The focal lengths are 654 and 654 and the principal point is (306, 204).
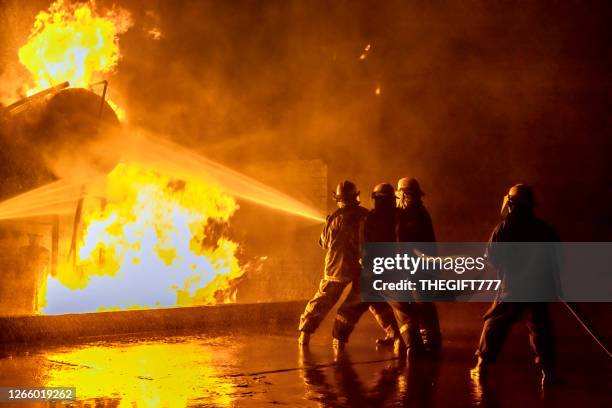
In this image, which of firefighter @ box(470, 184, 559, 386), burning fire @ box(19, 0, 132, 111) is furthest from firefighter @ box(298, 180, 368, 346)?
burning fire @ box(19, 0, 132, 111)

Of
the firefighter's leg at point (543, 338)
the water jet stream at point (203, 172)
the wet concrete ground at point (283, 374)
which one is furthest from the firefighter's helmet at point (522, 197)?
the water jet stream at point (203, 172)

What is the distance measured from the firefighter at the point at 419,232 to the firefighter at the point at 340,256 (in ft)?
1.81

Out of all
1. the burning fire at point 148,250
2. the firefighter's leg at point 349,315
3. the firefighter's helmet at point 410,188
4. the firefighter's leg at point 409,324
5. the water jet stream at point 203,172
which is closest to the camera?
the firefighter's leg at point 409,324

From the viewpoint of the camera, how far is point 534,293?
5984 mm

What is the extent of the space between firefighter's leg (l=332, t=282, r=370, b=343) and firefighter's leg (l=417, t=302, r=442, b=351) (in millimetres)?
657

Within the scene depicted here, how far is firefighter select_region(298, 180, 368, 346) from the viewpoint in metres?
7.76

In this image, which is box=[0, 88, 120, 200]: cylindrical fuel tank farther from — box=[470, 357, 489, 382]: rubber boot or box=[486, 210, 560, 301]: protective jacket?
box=[470, 357, 489, 382]: rubber boot

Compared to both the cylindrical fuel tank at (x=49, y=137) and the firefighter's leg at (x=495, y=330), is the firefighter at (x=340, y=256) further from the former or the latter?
the cylindrical fuel tank at (x=49, y=137)

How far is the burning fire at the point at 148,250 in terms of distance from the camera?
10.9 meters

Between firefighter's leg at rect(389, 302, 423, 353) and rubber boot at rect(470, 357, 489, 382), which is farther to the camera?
firefighter's leg at rect(389, 302, 423, 353)

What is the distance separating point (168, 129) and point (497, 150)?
6903 millimetres

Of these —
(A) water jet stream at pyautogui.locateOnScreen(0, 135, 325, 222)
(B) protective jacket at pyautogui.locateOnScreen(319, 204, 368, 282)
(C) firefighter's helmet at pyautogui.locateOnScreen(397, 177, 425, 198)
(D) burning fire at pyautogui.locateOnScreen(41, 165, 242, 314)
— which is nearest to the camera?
(C) firefighter's helmet at pyautogui.locateOnScreen(397, 177, 425, 198)

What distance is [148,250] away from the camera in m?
12.2

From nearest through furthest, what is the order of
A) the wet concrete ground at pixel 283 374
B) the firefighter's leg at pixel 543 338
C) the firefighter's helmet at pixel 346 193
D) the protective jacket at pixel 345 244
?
the wet concrete ground at pixel 283 374 → the firefighter's leg at pixel 543 338 → the protective jacket at pixel 345 244 → the firefighter's helmet at pixel 346 193
